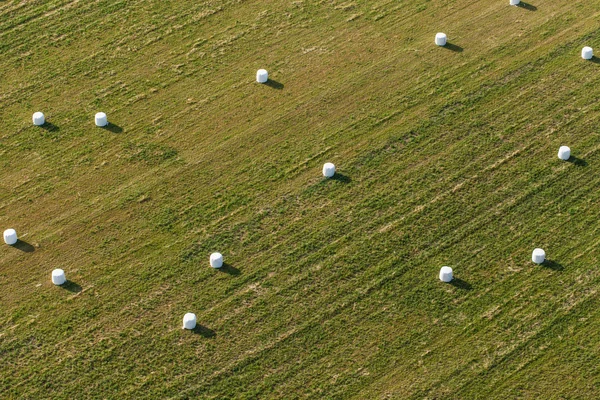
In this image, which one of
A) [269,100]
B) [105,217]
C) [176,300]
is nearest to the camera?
[176,300]

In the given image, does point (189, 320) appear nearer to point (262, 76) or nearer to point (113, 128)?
point (113, 128)

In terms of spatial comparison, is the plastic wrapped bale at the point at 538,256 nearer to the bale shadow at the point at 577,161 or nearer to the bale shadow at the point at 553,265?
the bale shadow at the point at 553,265

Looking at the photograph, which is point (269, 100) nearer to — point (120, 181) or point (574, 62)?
Answer: point (120, 181)

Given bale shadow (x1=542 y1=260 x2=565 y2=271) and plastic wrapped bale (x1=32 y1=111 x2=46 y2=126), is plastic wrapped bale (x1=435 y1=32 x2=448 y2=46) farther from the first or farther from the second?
plastic wrapped bale (x1=32 y1=111 x2=46 y2=126)

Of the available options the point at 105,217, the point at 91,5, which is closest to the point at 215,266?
the point at 105,217

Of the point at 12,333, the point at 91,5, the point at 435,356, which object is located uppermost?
the point at 91,5

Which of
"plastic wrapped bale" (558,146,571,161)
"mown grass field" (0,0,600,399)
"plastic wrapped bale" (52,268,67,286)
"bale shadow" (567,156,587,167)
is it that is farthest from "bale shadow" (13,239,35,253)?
"bale shadow" (567,156,587,167)

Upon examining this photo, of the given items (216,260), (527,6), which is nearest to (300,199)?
(216,260)
